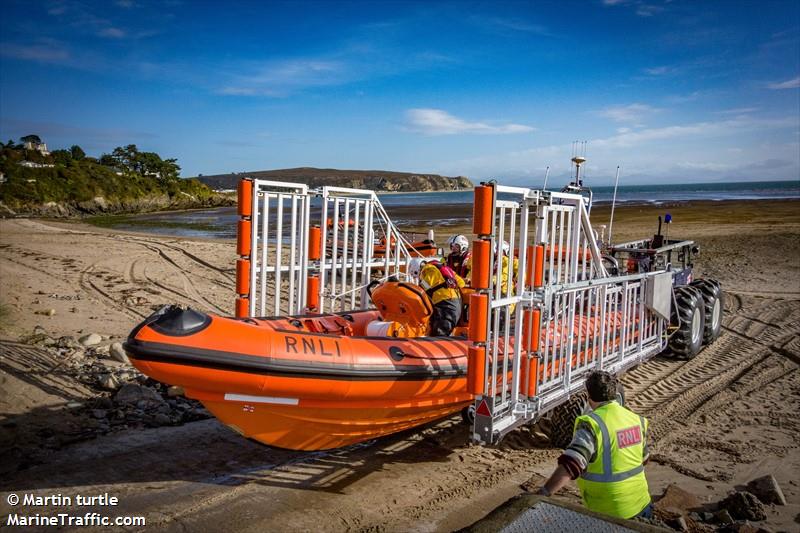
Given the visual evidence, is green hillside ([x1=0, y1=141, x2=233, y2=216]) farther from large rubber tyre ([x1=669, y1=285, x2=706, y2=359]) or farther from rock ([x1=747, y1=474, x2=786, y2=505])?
rock ([x1=747, y1=474, x2=786, y2=505])

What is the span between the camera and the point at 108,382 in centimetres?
568

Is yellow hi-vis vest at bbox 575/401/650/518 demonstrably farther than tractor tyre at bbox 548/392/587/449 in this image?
No

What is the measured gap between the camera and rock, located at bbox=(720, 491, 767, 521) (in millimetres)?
3578

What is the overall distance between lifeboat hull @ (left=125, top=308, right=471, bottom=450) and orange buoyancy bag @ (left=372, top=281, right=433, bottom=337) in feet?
1.19

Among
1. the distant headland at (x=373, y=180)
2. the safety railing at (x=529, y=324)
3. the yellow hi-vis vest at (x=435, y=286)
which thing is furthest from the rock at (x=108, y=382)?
the distant headland at (x=373, y=180)

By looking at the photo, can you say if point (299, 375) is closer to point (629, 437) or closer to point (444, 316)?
point (444, 316)

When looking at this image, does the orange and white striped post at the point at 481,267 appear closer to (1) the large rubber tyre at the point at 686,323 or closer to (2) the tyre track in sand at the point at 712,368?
(2) the tyre track in sand at the point at 712,368

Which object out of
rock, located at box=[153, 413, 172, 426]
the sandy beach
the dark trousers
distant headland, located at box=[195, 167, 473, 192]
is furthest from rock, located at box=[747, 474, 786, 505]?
distant headland, located at box=[195, 167, 473, 192]

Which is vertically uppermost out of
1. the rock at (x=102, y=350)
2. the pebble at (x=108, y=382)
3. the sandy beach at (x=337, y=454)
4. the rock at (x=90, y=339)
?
the rock at (x=90, y=339)

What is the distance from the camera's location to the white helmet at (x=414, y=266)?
5.86 metres

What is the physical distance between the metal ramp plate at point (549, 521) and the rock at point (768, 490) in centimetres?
269

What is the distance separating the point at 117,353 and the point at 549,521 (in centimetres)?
592

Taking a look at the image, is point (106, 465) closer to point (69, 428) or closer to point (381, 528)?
point (69, 428)

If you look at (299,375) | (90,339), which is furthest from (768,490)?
(90,339)
